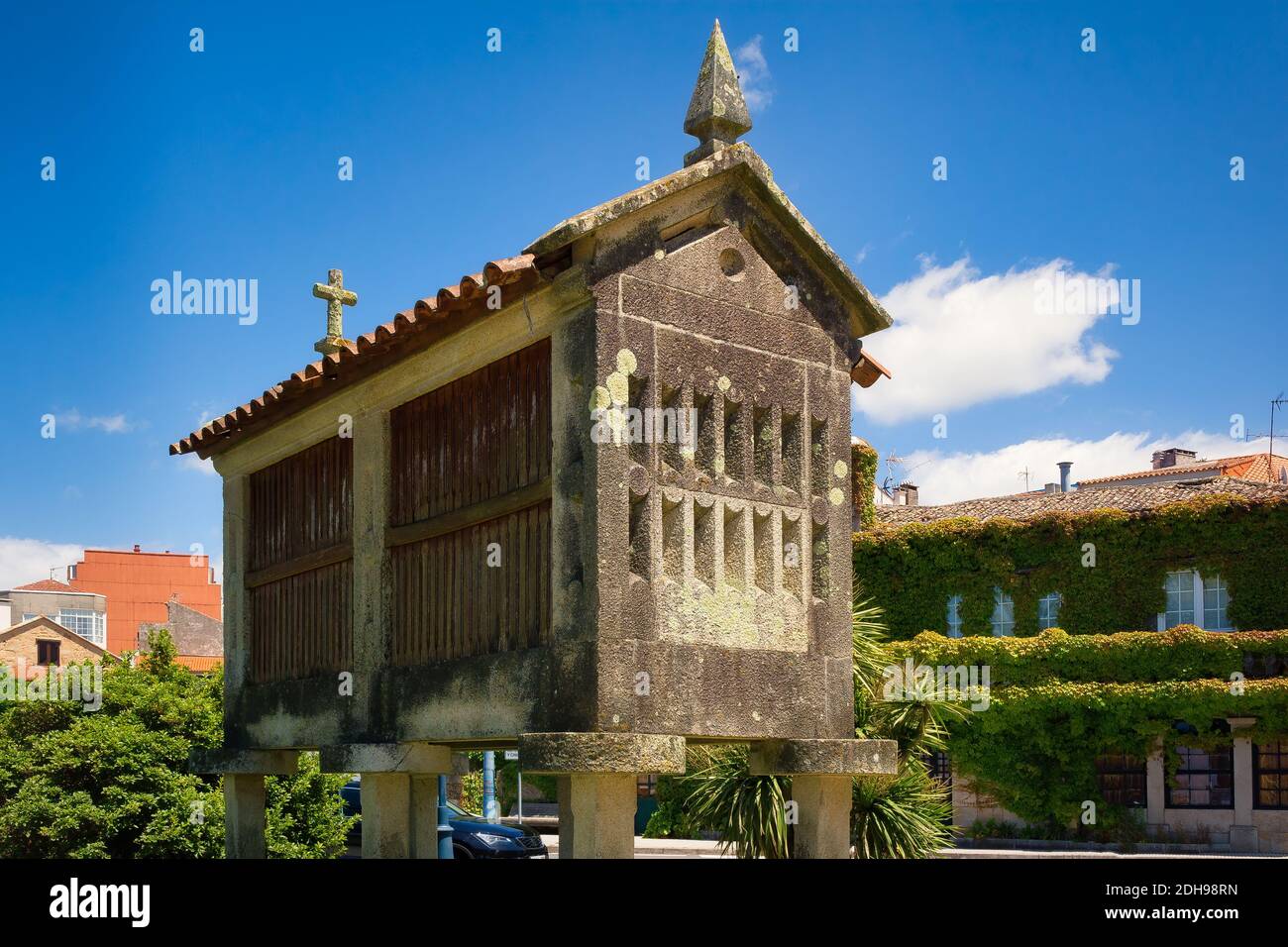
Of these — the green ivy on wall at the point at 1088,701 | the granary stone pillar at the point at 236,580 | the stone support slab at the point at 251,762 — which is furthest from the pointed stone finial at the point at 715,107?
the green ivy on wall at the point at 1088,701

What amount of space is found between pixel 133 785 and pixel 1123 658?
19.6 meters

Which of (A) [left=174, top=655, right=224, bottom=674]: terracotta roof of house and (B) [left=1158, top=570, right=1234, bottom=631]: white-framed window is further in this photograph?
(A) [left=174, top=655, right=224, bottom=674]: terracotta roof of house

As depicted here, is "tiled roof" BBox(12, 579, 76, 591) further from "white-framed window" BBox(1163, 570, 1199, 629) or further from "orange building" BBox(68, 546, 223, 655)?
"white-framed window" BBox(1163, 570, 1199, 629)

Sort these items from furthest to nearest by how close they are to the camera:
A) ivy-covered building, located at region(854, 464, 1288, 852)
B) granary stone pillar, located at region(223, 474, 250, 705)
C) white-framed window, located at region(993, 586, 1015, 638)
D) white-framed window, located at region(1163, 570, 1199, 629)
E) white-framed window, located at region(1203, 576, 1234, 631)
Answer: white-framed window, located at region(993, 586, 1015, 638)
white-framed window, located at region(1163, 570, 1199, 629)
white-framed window, located at region(1203, 576, 1234, 631)
ivy-covered building, located at region(854, 464, 1288, 852)
granary stone pillar, located at region(223, 474, 250, 705)

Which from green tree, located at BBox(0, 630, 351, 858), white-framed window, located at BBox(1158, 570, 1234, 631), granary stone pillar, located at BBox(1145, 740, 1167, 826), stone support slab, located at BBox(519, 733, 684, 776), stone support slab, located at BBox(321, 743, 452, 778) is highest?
white-framed window, located at BBox(1158, 570, 1234, 631)

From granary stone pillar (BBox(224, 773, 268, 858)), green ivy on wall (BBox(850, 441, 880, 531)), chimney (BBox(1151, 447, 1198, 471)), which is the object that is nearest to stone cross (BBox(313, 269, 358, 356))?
granary stone pillar (BBox(224, 773, 268, 858))

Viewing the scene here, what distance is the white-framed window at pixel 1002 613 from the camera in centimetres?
2952

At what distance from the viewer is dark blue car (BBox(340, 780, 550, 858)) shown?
1650 centimetres

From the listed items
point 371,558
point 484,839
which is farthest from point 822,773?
point 484,839

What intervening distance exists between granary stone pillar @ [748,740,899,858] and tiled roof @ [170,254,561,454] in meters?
3.08

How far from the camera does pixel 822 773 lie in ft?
25.9

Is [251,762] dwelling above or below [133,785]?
above

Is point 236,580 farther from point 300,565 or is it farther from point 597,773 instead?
point 597,773
